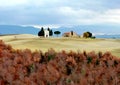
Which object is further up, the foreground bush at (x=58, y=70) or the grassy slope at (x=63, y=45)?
the foreground bush at (x=58, y=70)

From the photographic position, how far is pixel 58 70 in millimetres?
8797

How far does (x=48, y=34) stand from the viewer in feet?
232

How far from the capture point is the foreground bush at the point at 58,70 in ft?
24.3

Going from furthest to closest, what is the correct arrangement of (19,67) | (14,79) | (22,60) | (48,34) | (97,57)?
(48,34)
(97,57)
(22,60)
(19,67)
(14,79)

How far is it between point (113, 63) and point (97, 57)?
718mm

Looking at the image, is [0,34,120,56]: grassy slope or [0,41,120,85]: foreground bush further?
[0,34,120,56]: grassy slope

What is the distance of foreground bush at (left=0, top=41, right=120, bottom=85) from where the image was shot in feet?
24.3

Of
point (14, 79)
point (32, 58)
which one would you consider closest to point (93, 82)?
point (14, 79)

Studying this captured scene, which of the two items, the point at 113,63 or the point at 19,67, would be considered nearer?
the point at 19,67

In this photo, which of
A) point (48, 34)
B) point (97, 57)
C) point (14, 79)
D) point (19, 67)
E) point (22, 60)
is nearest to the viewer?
point (14, 79)

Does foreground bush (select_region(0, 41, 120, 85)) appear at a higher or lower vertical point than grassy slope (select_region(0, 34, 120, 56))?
higher

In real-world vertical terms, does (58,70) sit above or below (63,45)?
above

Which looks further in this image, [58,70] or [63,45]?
[63,45]

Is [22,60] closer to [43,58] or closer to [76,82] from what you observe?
[43,58]
